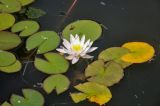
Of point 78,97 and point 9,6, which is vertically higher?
point 9,6

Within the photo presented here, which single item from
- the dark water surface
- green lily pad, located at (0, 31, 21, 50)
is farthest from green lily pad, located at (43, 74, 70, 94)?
green lily pad, located at (0, 31, 21, 50)

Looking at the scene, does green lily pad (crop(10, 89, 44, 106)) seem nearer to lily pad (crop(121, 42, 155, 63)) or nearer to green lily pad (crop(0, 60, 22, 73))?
green lily pad (crop(0, 60, 22, 73))

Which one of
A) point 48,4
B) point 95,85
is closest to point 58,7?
point 48,4

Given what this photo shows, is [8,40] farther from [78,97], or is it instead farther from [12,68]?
[78,97]

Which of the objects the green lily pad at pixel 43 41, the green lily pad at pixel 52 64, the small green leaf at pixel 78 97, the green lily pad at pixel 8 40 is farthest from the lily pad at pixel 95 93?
the green lily pad at pixel 8 40

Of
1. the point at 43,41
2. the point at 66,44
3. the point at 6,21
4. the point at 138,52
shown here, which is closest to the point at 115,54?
the point at 138,52

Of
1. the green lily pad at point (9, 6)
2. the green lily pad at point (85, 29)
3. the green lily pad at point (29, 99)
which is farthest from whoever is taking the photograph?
the green lily pad at point (9, 6)

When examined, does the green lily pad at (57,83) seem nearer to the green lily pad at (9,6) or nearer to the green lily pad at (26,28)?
the green lily pad at (26,28)
